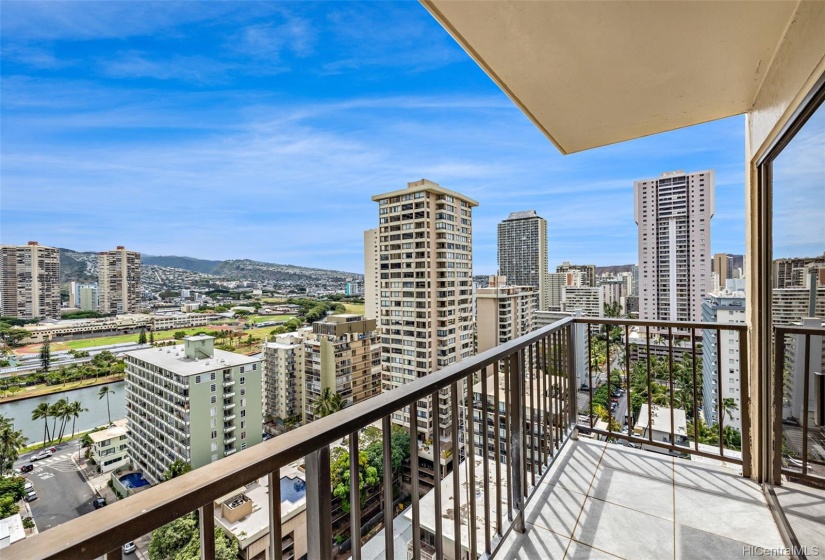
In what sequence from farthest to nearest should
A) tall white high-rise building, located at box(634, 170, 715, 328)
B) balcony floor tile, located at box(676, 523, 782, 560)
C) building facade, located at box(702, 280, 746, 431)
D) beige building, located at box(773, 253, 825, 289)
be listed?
tall white high-rise building, located at box(634, 170, 715, 328)
building facade, located at box(702, 280, 746, 431)
balcony floor tile, located at box(676, 523, 782, 560)
beige building, located at box(773, 253, 825, 289)

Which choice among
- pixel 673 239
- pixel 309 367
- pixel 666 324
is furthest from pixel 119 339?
pixel 673 239

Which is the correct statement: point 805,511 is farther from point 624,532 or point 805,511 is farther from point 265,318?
point 265,318

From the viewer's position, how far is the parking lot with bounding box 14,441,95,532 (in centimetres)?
764

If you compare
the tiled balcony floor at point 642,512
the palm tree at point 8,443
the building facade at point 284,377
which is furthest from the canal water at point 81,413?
the tiled balcony floor at point 642,512

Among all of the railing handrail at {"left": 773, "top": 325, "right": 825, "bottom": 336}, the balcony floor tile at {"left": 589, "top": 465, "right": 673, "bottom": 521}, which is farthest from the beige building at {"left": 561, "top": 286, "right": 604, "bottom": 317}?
the railing handrail at {"left": 773, "top": 325, "right": 825, "bottom": 336}

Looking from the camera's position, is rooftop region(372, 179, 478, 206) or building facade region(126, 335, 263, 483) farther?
rooftop region(372, 179, 478, 206)

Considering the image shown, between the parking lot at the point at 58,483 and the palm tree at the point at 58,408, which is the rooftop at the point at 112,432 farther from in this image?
the palm tree at the point at 58,408

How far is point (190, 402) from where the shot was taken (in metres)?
8.50

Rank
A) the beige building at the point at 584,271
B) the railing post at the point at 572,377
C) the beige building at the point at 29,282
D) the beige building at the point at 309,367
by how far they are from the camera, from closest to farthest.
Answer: the railing post at the point at 572,377 < the beige building at the point at 29,282 < the beige building at the point at 309,367 < the beige building at the point at 584,271

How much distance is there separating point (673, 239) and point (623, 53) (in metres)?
7.12

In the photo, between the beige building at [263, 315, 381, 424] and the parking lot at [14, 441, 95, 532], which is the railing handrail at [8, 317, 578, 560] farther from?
the beige building at [263, 315, 381, 424]

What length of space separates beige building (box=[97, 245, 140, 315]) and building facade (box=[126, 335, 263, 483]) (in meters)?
1.48

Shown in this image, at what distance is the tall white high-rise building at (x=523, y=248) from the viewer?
65.7 ft

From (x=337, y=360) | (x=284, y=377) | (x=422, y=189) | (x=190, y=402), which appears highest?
(x=422, y=189)
